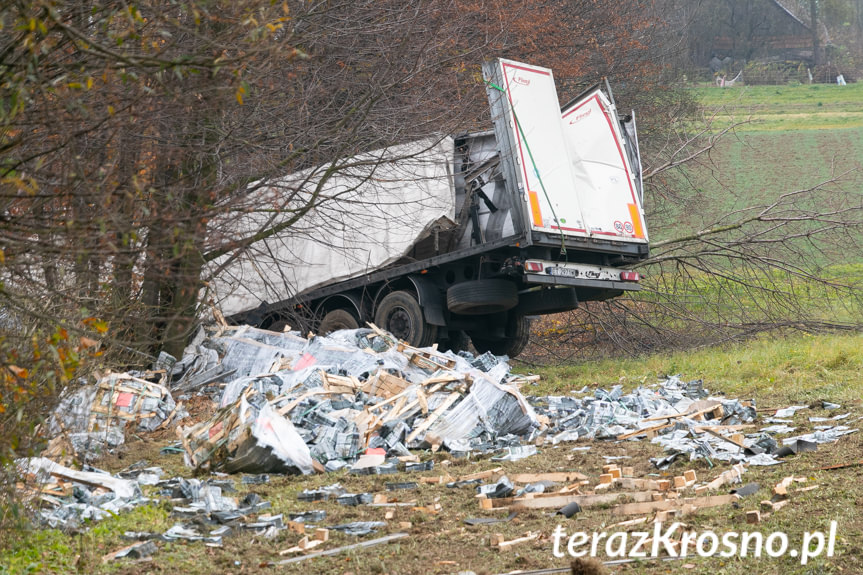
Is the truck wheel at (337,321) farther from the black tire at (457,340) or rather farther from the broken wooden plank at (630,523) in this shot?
the broken wooden plank at (630,523)

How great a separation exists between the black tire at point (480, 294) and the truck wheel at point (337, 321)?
6.23 ft

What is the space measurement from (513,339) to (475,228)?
7.67 feet

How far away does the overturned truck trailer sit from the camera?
12125 mm

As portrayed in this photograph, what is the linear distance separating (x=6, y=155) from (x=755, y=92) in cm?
5237

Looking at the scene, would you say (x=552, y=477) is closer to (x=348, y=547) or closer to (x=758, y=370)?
(x=348, y=547)

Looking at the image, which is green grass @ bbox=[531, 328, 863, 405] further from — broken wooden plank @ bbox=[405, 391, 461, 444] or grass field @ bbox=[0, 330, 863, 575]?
broken wooden plank @ bbox=[405, 391, 461, 444]

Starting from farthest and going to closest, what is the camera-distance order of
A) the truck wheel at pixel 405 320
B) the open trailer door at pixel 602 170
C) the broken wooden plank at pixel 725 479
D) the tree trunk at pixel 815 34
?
the tree trunk at pixel 815 34
the truck wheel at pixel 405 320
the open trailer door at pixel 602 170
the broken wooden plank at pixel 725 479

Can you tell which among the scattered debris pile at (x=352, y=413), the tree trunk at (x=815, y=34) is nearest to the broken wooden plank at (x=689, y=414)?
the scattered debris pile at (x=352, y=413)

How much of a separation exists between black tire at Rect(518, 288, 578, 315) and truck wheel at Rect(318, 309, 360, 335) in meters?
2.52

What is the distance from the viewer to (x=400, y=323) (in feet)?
45.4

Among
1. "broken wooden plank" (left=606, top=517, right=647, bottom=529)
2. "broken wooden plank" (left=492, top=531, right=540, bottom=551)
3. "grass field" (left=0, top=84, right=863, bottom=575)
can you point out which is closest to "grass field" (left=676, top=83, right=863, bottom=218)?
"grass field" (left=0, top=84, right=863, bottom=575)

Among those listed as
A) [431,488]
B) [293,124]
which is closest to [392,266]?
[293,124]

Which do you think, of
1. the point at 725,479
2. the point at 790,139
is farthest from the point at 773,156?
the point at 725,479

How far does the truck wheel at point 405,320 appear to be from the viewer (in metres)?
13.4
